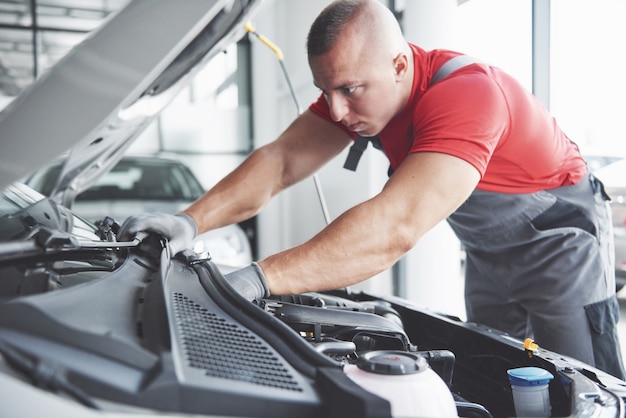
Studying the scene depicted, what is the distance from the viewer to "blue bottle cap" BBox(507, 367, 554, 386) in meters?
1.00

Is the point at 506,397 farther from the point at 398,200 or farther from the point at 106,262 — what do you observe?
the point at 106,262

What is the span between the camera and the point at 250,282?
113 centimetres

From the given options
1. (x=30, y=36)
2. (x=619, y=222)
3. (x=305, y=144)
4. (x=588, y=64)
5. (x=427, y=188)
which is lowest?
(x=619, y=222)

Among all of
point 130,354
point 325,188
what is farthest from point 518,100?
point 325,188

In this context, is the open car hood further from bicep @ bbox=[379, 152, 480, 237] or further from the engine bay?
bicep @ bbox=[379, 152, 480, 237]

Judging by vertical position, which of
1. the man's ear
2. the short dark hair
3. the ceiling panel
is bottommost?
the man's ear

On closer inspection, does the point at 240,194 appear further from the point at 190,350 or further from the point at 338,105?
the point at 190,350

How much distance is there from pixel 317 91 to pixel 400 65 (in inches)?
126

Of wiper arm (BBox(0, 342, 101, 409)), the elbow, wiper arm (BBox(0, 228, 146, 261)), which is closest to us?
wiper arm (BBox(0, 342, 101, 409))

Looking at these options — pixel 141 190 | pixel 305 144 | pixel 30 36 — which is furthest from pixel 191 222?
pixel 30 36

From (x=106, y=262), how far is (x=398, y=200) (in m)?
0.59

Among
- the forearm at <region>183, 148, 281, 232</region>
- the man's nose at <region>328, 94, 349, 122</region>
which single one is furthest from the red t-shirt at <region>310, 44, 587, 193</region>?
the forearm at <region>183, 148, 281, 232</region>

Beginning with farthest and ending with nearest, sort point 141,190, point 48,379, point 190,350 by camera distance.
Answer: point 141,190, point 190,350, point 48,379

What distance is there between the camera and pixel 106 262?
1.13 meters
